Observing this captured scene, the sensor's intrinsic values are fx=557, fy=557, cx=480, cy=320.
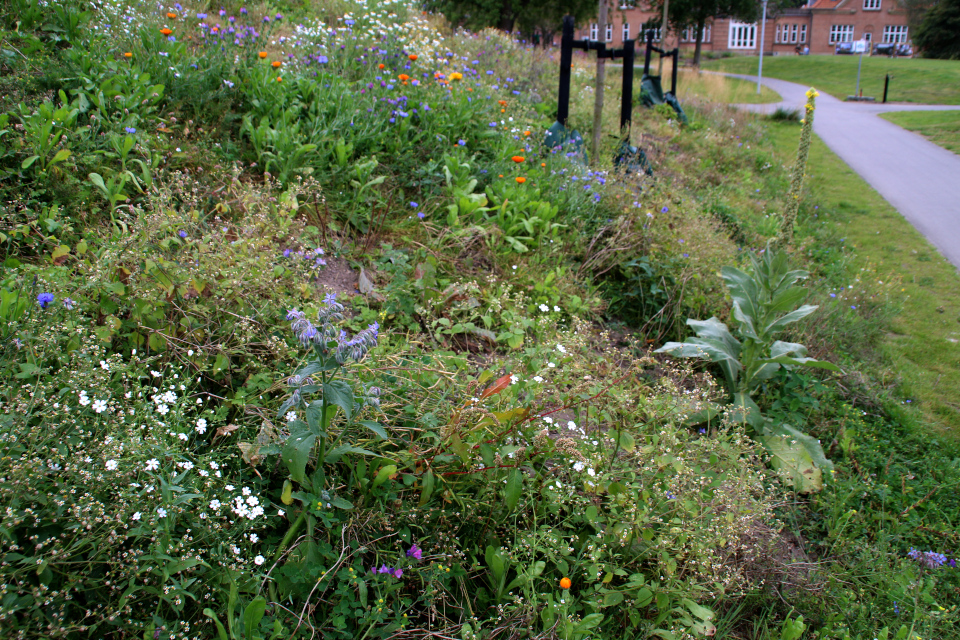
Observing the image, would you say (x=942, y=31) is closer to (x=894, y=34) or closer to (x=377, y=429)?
(x=894, y=34)

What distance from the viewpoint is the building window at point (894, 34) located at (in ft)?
198

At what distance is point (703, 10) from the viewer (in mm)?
31516

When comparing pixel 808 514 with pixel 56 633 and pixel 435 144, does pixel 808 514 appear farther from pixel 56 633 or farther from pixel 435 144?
pixel 435 144

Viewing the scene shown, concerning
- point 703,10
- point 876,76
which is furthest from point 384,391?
point 703,10

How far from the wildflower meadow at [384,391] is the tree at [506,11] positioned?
15.5m

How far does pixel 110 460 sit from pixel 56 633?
0.48 m

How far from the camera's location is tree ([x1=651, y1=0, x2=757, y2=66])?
103 ft

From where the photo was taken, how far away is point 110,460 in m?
1.73

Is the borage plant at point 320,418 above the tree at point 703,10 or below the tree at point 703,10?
below

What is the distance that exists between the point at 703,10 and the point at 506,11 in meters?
18.7

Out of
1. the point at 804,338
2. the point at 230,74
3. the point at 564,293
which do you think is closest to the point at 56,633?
the point at 564,293

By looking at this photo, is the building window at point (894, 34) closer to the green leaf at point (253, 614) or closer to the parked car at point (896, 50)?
the parked car at point (896, 50)

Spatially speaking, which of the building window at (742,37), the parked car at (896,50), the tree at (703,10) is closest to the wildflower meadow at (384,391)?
the tree at (703,10)

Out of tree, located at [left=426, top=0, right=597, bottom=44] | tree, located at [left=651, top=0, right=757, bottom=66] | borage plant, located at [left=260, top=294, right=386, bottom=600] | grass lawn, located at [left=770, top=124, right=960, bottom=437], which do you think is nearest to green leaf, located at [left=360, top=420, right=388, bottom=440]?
borage plant, located at [left=260, top=294, right=386, bottom=600]
